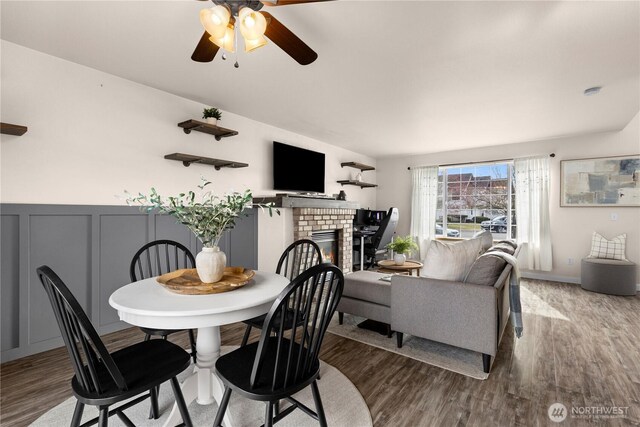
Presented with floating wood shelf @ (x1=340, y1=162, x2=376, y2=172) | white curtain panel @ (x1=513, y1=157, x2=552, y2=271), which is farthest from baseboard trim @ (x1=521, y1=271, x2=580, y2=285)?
floating wood shelf @ (x1=340, y1=162, x2=376, y2=172)

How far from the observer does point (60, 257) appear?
2514 millimetres

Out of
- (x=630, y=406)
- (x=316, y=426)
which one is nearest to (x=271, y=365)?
(x=316, y=426)

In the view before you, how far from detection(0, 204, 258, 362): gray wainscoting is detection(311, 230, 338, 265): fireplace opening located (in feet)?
7.48

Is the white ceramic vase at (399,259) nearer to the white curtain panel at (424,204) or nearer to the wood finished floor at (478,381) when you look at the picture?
the wood finished floor at (478,381)

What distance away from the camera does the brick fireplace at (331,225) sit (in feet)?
14.5

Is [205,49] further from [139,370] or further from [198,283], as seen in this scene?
[139,370]

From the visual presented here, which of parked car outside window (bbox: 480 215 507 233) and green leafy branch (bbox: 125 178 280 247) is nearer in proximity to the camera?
green leafy branch (bbox: 125 178 280 247)

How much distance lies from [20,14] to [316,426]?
3072 mm

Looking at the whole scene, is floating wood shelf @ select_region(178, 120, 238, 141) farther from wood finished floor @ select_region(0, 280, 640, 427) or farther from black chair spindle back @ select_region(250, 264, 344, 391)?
black chair spindle back @ select_region(250, 264, 344, 391)

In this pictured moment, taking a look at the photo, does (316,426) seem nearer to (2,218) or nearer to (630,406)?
(630,406)

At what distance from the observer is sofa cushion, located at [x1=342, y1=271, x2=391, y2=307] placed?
270 cm

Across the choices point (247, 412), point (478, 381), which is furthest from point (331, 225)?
point (247, 412)

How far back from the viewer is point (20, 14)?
194cm

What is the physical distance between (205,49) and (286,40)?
485 millimetres
